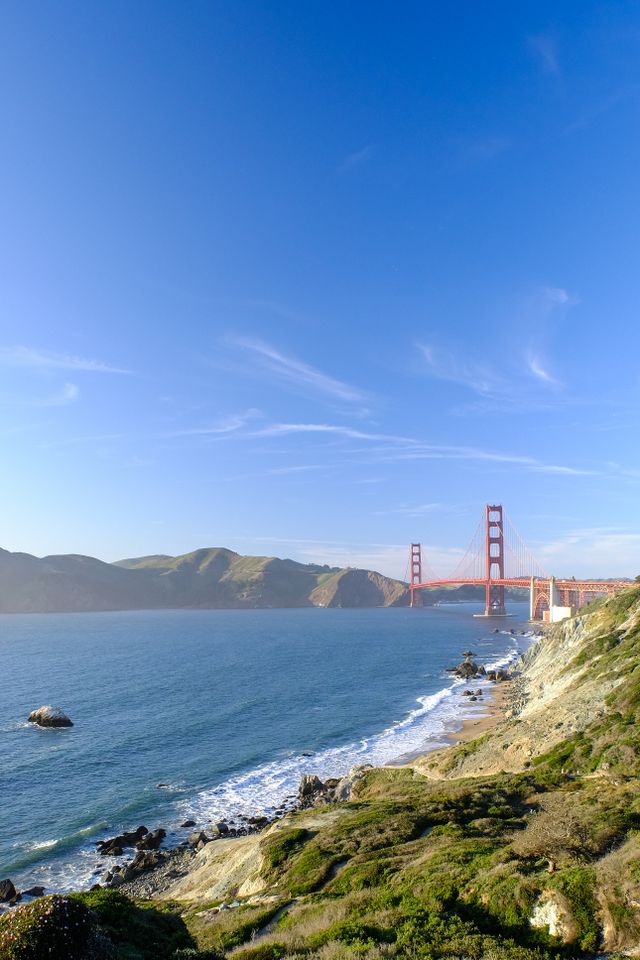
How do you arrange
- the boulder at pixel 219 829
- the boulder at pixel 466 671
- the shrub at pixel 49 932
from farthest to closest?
the boulder at pixel 466 671, the boulder at pixel 219 829, the shrub at pixel 49 932

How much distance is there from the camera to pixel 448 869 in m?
14.9

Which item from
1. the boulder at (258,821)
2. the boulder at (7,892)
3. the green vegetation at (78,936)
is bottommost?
the boulder at (258,821)

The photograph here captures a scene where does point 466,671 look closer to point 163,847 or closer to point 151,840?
point 163,847

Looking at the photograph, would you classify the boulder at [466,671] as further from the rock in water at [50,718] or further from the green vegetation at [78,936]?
the green vegetation at [78,936]

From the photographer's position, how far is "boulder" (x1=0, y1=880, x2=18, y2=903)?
25.8 metres

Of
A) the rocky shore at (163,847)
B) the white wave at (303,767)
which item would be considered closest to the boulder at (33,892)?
the rocky shore at (163,847)

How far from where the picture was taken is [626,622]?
2058 inches

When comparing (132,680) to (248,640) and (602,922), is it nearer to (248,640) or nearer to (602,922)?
(248,640)

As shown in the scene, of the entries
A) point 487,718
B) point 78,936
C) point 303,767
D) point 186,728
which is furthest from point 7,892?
point 487,718

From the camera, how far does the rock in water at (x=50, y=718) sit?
54.4 m

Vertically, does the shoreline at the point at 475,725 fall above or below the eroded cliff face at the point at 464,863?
below

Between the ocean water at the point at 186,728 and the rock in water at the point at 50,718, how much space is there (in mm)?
1259

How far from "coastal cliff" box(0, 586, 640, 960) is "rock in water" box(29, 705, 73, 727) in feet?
104

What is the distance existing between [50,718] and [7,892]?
1225 inches
